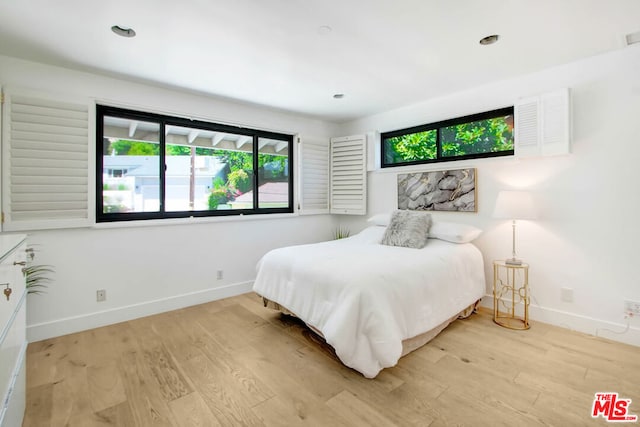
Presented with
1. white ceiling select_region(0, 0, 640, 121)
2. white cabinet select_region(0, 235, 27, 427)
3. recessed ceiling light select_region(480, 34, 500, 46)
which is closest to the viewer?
white cabinet select_region(0, 235, 27, 427)

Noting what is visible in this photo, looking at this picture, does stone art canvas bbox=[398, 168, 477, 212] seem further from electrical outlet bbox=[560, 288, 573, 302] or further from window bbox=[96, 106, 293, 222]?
window bbox=[96, 106, 293, 222]

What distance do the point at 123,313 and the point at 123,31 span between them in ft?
8.09

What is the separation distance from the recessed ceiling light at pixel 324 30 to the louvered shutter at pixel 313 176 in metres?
2.18

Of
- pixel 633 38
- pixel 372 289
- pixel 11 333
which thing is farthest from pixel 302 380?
pixel 633 38

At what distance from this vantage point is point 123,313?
2.87 metres

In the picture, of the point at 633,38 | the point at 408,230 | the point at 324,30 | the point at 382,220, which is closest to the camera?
the point at 324,30

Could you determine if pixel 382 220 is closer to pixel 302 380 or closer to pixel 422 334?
pixel 422 334

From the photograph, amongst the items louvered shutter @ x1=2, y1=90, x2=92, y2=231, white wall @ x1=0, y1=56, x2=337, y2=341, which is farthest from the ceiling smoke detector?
louvered shutter @ x1=2, y1=90, x2=92, y2=231

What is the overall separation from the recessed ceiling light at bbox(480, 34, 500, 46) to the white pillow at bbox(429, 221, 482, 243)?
1.67m

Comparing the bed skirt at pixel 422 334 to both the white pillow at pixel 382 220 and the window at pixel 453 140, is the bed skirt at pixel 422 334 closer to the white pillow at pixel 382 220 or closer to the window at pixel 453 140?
the white pillow at pixel 382 220

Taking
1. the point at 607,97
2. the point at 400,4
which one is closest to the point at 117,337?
the point at 400,4

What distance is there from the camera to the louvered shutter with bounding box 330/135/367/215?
4297 mm

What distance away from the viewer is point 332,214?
189 inches

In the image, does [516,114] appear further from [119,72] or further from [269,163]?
[119,72]
